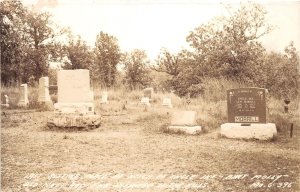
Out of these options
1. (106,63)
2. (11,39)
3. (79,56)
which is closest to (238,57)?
(106,63)

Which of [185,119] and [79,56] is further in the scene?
[79,56]

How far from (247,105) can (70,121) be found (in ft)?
13.5

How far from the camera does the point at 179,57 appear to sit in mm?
15508

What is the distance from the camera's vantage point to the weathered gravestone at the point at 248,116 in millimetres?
7469

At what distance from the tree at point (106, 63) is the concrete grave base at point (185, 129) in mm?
5601

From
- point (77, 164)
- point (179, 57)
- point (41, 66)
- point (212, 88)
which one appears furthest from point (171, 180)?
point (41, 66)

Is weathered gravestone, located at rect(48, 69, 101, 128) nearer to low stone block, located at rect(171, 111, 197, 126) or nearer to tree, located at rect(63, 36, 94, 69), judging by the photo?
low stone block, located at rect(171, 111, 197, 126)

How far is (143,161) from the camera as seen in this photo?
556cm

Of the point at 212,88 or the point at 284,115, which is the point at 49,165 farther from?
the point at 212,88

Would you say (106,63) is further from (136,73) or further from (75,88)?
(75,88)

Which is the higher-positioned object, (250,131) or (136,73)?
(136,73)

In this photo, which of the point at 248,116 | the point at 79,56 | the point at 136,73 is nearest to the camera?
the point at 248,116

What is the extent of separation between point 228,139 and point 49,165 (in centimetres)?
386

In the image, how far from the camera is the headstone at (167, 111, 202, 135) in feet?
26.8
